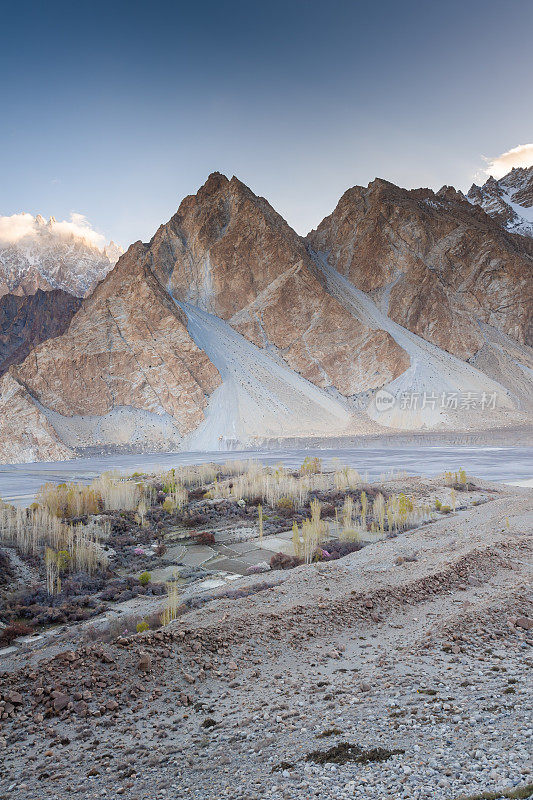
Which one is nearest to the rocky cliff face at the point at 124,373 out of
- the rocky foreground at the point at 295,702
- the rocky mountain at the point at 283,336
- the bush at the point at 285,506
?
the rocky mountain at the point at 283,336

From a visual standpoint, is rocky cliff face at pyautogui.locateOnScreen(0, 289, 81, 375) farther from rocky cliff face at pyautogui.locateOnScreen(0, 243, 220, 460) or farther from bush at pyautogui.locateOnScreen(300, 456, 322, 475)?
bush at pyautogui.locateOnScreen(300, 456, 322, 475)

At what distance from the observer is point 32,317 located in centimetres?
7056

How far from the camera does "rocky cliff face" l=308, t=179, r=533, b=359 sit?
51.1m

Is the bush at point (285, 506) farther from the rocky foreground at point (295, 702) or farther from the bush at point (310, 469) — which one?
the rocky foreground at point (295, 702)

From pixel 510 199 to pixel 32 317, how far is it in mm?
84838

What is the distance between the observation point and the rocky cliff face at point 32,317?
6656cm

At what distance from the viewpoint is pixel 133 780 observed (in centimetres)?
352

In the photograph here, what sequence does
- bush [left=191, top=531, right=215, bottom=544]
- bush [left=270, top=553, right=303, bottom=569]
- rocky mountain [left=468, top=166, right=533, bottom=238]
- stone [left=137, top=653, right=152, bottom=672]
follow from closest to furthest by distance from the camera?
stone [left=137, top=653, right=152, bottom=672], bush [left=270, top=553, right=303, bottom=569], bush [left=191, top=531, right=215, bottom=544], rocky mountain [left=468, top=166, right=533, bottom=238]

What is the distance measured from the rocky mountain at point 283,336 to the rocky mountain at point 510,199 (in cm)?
2391

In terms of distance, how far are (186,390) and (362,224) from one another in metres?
30.6

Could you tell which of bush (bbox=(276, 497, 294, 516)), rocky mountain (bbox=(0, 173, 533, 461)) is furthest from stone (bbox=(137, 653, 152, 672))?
rocky mountain (bbox=(0, 173, 533, 461))

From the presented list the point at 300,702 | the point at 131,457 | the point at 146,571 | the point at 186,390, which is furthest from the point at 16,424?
the point at 300,702

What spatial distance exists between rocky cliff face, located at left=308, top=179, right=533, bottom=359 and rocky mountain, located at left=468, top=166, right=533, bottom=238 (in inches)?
964

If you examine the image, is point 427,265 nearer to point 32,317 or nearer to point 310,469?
point 310,469
